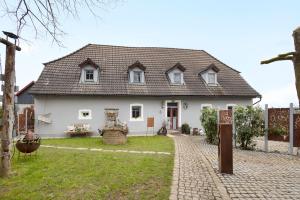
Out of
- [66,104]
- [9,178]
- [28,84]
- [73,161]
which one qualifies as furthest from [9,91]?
[28,84]

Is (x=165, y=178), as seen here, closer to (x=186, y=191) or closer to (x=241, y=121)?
(x=186, y=191)

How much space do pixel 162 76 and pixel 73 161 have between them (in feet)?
58.0

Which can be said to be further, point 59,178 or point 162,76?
point 162,76

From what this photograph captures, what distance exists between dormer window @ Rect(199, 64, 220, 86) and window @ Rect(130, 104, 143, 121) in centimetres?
662

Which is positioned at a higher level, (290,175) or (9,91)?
(9,91)

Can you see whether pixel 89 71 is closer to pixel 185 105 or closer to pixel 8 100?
pixel 185 105

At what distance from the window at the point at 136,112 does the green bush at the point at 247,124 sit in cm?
1064

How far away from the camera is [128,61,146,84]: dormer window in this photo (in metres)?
26.1

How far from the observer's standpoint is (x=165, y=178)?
7.86 m

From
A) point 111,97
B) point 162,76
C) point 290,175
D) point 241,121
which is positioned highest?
point 162,76

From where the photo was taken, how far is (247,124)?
1565cm

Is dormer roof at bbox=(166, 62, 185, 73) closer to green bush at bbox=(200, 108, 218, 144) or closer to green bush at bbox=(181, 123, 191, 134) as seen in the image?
green bush at bbox=(181, 123, 191, 134)

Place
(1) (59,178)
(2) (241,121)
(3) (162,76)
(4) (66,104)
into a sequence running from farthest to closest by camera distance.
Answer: (3) (162,76), (4) (66,104), (2) (241,121), (1) (59,178)

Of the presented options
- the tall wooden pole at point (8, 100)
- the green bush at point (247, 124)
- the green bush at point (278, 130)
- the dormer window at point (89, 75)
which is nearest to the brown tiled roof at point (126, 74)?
the dormer window at point (89, 75)
